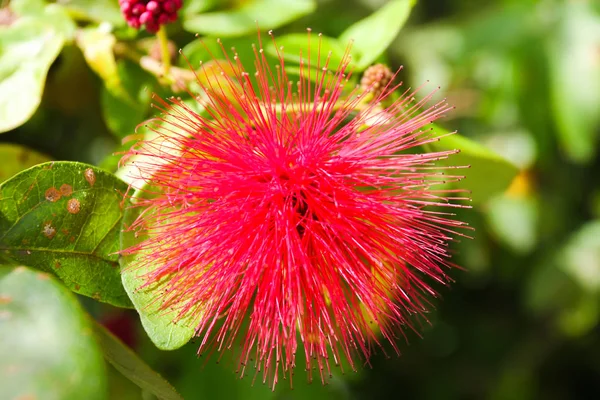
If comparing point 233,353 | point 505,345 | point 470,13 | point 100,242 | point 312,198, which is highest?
point 470,13

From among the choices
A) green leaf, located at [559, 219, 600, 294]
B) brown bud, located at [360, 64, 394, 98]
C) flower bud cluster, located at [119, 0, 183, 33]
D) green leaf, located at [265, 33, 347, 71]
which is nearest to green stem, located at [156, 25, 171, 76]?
flower bud cluster, located at [119, 0, 183, 33]

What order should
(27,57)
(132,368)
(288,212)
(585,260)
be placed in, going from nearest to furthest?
(132,368)
(288,212)
(27,57)
(585,260)

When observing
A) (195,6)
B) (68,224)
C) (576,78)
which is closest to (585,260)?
(576,78)

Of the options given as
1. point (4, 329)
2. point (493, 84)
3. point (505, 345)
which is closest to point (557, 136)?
point (493, 84)

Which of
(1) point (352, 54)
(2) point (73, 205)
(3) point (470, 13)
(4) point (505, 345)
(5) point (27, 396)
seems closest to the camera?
(5) point (27, 396)

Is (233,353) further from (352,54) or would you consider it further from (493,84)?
(493,84)

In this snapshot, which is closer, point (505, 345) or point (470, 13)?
point (470, 13)

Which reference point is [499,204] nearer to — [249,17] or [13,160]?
[249,17]
